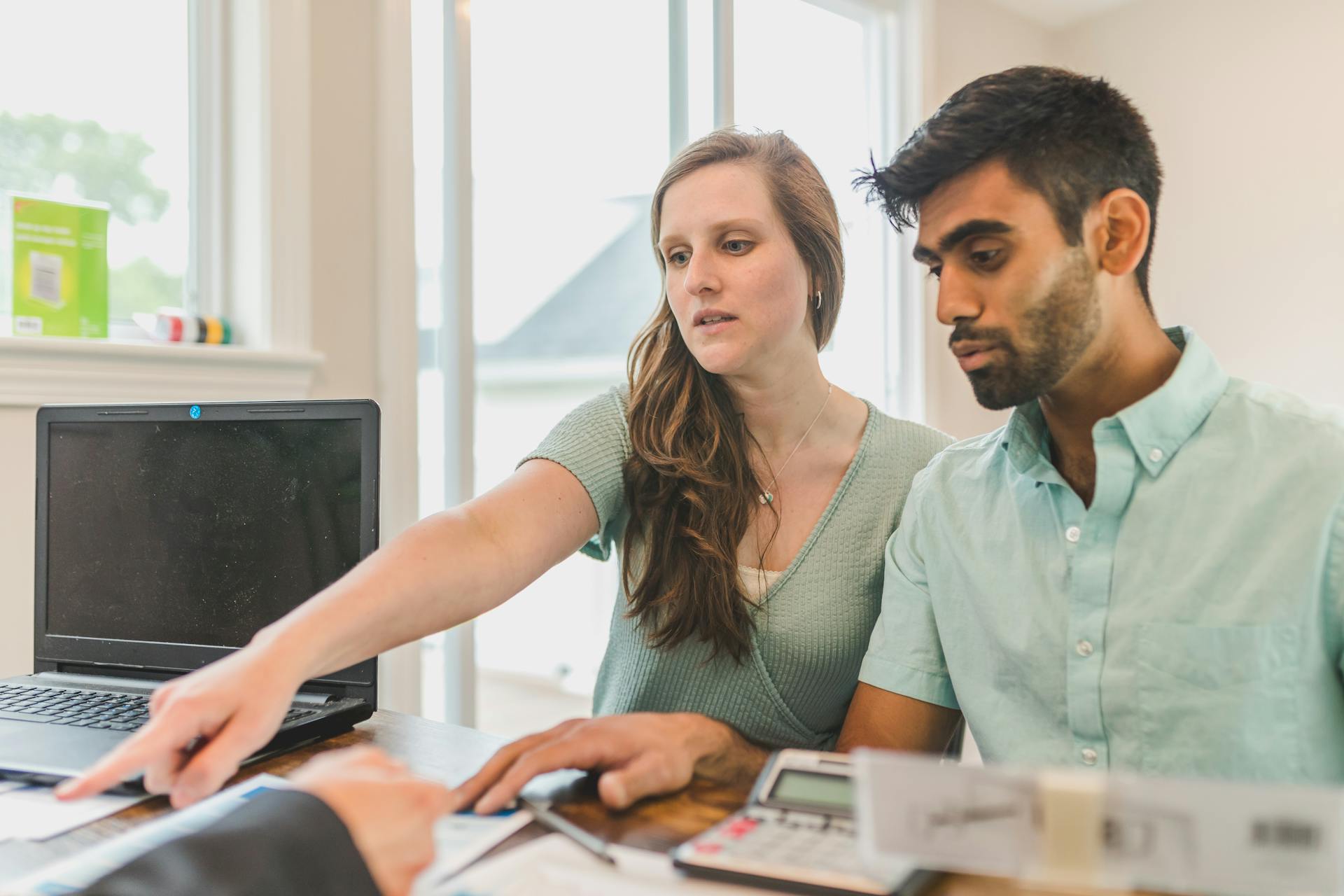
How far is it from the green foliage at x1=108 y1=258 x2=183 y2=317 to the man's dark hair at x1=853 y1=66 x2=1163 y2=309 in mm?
1330

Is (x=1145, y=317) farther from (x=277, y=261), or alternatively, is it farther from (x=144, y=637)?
(x=277, y=261)

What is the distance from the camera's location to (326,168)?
1833 millimetres

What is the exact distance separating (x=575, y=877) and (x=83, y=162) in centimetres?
159

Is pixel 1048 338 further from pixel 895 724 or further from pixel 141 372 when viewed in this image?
pixel 141 372

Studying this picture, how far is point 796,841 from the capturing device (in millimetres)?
707

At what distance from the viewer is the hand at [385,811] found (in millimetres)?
632

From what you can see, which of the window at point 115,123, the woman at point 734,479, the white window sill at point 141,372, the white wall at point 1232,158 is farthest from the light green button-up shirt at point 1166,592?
the white wall at point 1232,158

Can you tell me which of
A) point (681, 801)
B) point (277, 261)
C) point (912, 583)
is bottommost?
point (681, 801)

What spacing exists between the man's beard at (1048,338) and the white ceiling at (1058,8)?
282 centimetres

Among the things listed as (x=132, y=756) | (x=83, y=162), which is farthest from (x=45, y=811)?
(x=83, y=162)

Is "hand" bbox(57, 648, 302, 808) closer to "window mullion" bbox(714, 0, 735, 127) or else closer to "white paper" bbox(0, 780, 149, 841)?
"white paper" bbox(0, 780, 149, 841)

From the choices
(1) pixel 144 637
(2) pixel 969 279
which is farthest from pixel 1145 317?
(1) pixel 144 637

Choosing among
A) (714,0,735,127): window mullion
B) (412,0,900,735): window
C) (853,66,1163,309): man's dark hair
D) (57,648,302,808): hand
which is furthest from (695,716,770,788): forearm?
(714,0,735,127): window mullion

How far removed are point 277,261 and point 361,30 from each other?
458 millimetres
